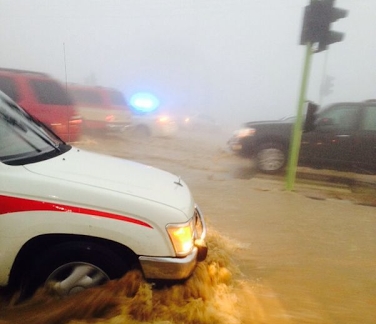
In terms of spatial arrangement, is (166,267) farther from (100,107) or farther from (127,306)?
(100,107)

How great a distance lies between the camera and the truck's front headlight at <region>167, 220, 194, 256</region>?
2482mm

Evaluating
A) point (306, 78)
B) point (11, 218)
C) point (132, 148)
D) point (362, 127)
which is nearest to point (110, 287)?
point (11, 218)

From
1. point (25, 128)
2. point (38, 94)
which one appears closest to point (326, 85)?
point (38, 94)

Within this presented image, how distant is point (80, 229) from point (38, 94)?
638cm

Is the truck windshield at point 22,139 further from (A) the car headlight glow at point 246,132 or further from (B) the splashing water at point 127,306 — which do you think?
(A) the car headlight glow at point 246,132

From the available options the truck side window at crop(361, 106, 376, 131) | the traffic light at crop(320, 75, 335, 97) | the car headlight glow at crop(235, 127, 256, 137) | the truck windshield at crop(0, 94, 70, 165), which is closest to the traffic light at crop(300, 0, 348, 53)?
the truck side window at crop(361, 106, 376, 131)

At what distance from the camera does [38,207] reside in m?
2.35

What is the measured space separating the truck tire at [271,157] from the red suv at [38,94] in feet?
14.0

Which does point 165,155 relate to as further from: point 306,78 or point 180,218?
point 180,218

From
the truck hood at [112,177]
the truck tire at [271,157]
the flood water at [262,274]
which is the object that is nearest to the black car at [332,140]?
the truck tire at [271,157]

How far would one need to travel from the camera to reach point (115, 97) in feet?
43.2

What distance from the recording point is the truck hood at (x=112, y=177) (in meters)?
2.54

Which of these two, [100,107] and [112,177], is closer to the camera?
[112,177]

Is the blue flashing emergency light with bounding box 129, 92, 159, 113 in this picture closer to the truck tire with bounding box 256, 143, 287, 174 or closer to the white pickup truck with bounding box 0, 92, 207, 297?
the truck tire with bounding box 256, 143, 287, 174
